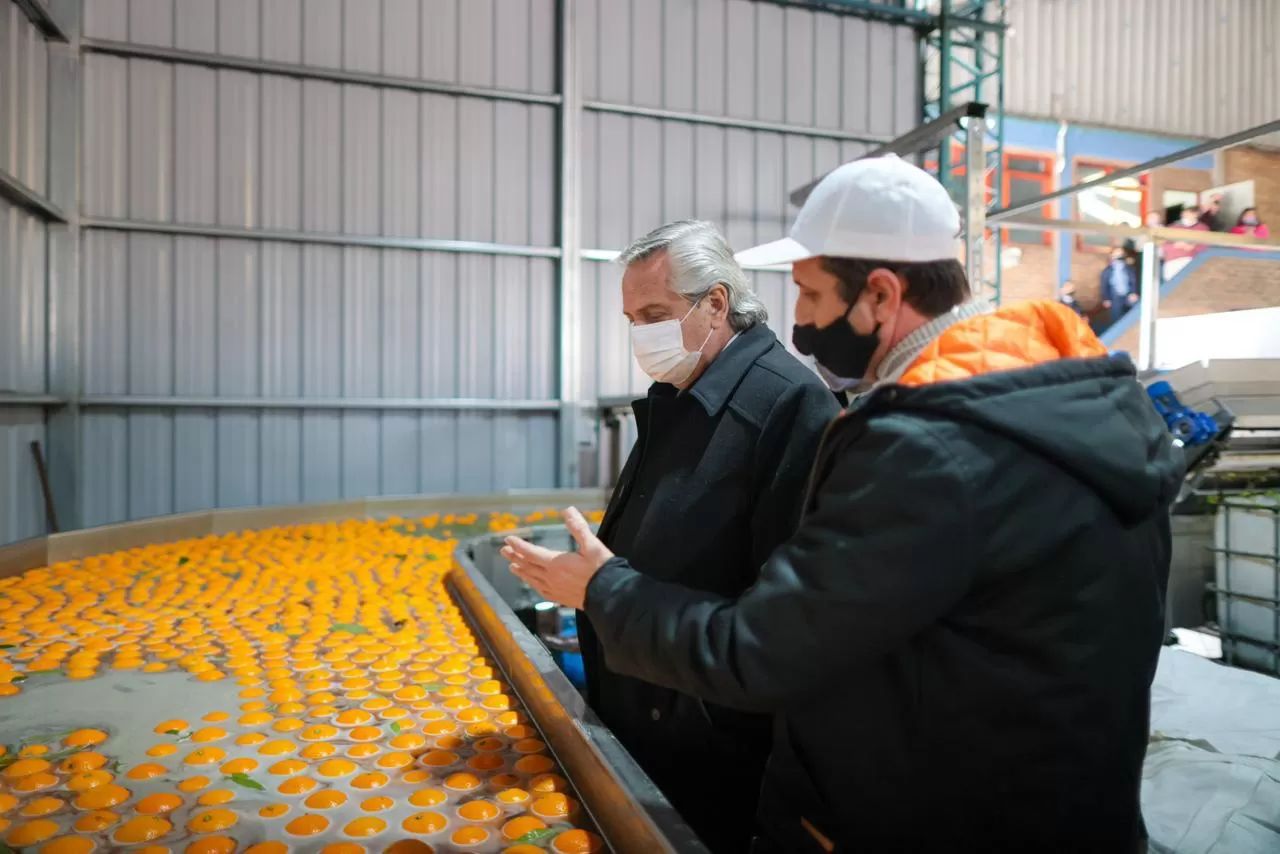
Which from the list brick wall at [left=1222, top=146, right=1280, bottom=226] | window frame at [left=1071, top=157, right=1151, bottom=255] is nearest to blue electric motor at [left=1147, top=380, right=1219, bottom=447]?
brick wall at [left=1222, top=146, right=1280, bottom=226]

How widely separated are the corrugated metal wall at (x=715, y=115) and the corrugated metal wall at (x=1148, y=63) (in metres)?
3.60

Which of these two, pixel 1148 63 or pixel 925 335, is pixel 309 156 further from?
pixel 1148 63

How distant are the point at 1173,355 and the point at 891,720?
488 cm

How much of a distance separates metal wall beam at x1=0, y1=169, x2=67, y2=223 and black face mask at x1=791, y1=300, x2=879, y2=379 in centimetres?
639

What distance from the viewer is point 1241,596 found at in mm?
3748

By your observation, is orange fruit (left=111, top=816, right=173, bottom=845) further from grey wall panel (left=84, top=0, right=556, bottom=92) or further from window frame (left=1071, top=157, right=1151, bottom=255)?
window frame (left=1071, top=157, right=1151, bottom=255)

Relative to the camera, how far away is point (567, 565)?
4.21ft

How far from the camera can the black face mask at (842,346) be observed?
1118mm

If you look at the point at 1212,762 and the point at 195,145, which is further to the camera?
the point at 195,145

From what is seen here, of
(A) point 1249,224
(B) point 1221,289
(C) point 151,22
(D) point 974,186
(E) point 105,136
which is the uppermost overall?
(C) point 151,22

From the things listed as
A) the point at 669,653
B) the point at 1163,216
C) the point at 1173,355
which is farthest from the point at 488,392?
the point at 1163,216

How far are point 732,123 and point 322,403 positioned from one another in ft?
16.4

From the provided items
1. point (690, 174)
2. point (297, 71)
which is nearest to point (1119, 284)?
point (690, 174)

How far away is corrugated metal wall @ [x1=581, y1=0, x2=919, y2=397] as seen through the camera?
8.23 meters
